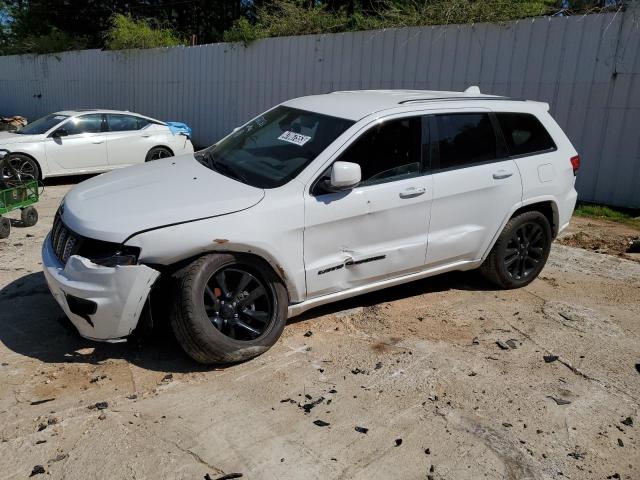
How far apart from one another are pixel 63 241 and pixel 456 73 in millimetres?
8007

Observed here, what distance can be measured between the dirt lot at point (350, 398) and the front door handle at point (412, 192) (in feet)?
3.44

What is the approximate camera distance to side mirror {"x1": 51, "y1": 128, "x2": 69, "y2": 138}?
1032 cm

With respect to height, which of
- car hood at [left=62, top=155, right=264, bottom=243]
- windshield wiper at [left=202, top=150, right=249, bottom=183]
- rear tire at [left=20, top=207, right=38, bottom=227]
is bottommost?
rear tire at [left=20, top=207, right=38, bottom=227]

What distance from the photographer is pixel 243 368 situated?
13.1 ft

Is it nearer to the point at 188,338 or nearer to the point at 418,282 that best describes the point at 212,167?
the point at 188,338

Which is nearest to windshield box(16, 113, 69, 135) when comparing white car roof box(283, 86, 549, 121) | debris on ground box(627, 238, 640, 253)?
white car roof box(283, 86, 549, 121)

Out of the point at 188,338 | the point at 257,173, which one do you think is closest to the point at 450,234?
the point at 257,173

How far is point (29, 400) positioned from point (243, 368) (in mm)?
1308

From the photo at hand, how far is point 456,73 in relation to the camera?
10.3 meters

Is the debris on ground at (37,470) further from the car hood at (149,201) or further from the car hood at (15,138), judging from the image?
the car hood at (15,138)

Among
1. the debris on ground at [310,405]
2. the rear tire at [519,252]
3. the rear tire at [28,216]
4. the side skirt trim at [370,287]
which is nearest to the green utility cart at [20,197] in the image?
the rear tire at [28,216]

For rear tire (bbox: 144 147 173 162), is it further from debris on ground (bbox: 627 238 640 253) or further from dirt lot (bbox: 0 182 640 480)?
debris on ground (bbox: 627 238 640 253)

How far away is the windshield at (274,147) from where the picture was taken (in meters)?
4.32

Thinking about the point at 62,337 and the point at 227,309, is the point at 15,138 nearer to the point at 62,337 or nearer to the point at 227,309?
the point at 62,337
